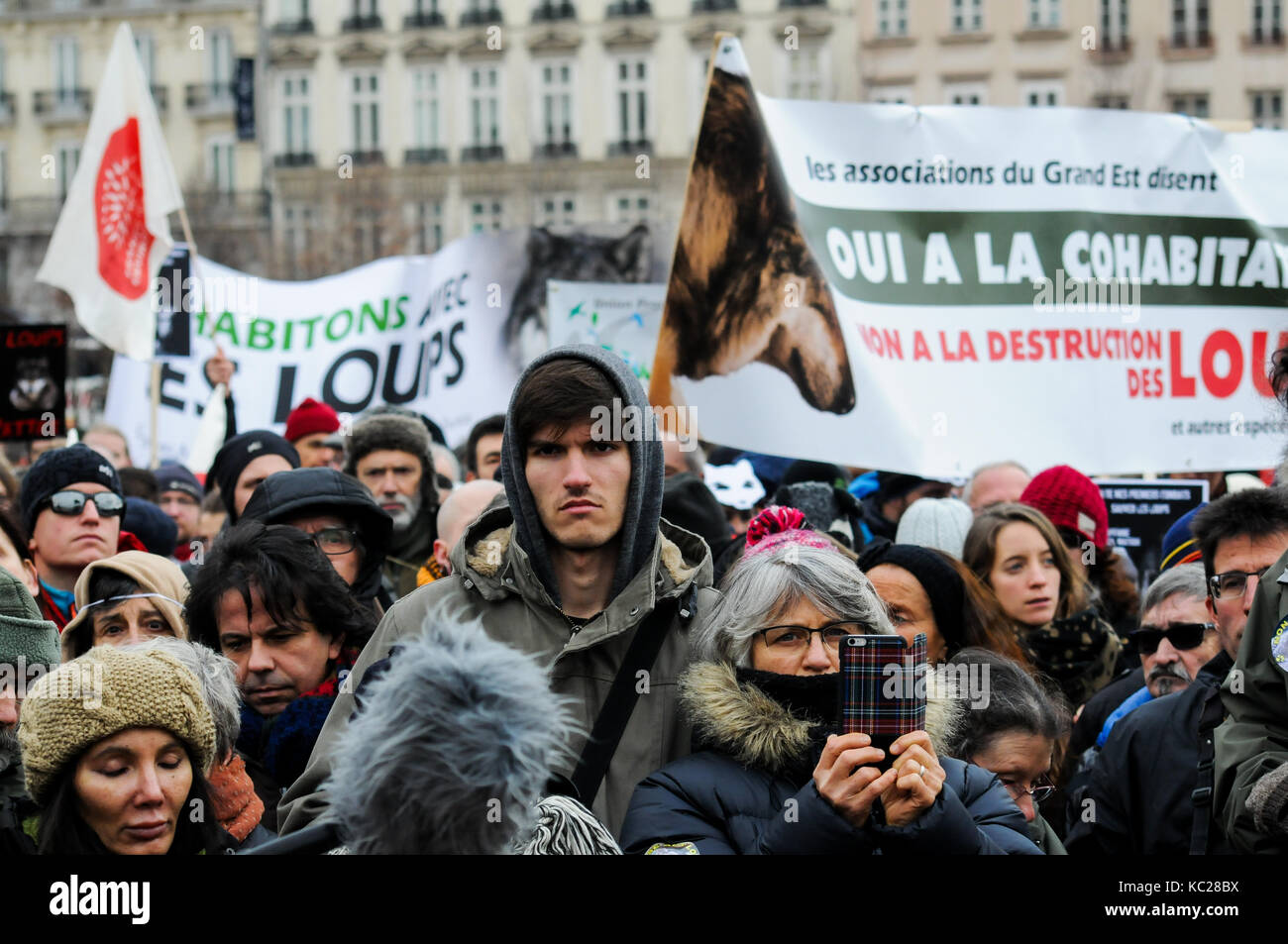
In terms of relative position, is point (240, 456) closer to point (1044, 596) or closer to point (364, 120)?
point (1044, 596)

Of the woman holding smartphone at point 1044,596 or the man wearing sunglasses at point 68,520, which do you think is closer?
the woman holding smartphone at point 1044,596

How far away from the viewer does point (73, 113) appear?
58688mm

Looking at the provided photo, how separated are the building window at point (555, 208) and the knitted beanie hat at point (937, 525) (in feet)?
159

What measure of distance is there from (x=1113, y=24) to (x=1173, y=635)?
156ft

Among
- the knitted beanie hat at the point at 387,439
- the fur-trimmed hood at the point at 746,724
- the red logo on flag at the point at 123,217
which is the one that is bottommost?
the fur-trimmed hood at the point at 746,724

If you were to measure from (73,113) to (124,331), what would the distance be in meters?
53.4

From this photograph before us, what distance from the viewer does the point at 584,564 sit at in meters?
3.31

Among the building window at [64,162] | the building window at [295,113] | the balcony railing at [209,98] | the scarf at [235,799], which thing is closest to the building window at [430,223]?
the building window at [295,113]

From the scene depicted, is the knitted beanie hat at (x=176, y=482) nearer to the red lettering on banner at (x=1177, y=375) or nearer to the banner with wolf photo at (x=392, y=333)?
the banner with wolf photo at (x=392, y=333)

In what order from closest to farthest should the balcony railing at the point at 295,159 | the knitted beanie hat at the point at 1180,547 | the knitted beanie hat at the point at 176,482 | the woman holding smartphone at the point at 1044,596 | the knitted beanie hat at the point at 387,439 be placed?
the woman holding smartphone at the point at 1044,596
the knitted beanie hat at the point at 1180,547
the knitted beanie hat at the point at 387,439
the knitted beanie hat at the point at 176,482
the balcony railing at the point at 295,159

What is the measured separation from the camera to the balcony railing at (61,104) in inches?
2311

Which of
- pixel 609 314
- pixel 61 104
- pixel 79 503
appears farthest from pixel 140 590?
pixel 61 104
